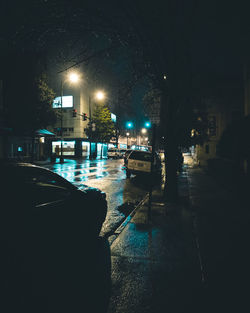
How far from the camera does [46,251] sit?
2.66m

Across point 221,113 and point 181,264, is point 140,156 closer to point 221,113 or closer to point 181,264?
point 181,264

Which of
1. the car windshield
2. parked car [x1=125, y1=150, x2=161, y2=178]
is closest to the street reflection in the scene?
parked car [x1=125, y1=150, x2=161, y2=178]

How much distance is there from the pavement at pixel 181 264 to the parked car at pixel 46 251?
0.37 metres

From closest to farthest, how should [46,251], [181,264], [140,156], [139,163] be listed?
[46,251] → [181,264] → [139,163] → [140,156]

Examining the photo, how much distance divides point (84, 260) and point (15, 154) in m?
26.4

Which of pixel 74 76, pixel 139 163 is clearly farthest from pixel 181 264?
pixel 74 76

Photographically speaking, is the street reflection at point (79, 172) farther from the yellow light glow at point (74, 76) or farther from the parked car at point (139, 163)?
the yellow light glow at point (74, 76)

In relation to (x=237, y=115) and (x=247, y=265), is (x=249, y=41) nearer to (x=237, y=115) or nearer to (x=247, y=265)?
(x=237, y=115)

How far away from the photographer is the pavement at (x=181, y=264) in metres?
2.41

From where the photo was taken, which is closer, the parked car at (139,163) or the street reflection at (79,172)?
the street reflection at (79,172)

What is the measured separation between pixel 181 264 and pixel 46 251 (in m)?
2.20

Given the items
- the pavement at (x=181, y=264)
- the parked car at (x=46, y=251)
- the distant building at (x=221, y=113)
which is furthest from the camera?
the distant building at (x=221, y=113)

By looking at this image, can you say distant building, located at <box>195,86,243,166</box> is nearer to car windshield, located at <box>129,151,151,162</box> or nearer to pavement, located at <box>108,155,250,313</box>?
car windshield, located at <box>129,151,151,162</box>

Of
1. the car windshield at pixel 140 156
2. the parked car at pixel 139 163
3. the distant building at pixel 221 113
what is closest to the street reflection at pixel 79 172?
the parked car at pixel 139 163
